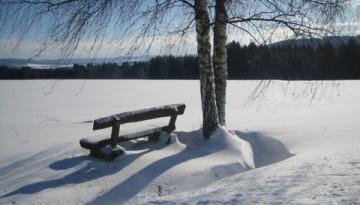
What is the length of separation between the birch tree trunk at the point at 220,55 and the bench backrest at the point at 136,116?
100cm

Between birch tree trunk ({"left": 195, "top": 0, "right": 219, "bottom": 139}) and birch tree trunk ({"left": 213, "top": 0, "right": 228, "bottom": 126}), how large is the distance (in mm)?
541

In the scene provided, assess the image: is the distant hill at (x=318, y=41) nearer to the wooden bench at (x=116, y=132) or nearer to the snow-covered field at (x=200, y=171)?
the snow-covered field at (x=200, y=171)

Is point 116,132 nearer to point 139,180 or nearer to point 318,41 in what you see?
point 139,180

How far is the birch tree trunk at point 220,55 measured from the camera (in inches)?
376

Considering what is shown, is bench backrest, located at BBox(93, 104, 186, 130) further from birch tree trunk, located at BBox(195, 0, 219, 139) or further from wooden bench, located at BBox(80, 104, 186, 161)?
birch tree trunk, located at BBox(195, 0, 219, 139)

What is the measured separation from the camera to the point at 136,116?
9180 millimetres

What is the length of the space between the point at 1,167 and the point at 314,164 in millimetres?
6377

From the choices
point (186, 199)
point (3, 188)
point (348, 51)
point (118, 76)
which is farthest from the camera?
point (118, 76)

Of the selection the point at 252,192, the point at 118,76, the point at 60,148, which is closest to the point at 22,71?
the point at 118,76

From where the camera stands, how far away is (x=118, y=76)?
301ft

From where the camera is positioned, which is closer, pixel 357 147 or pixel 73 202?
pixel 73 202

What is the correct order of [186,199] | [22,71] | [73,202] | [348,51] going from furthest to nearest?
[22,71] → [348,51] → [73,202] → [186,199]

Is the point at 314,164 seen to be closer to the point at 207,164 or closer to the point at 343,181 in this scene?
the point at 343,181

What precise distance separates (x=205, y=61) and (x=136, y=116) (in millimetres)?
1924
